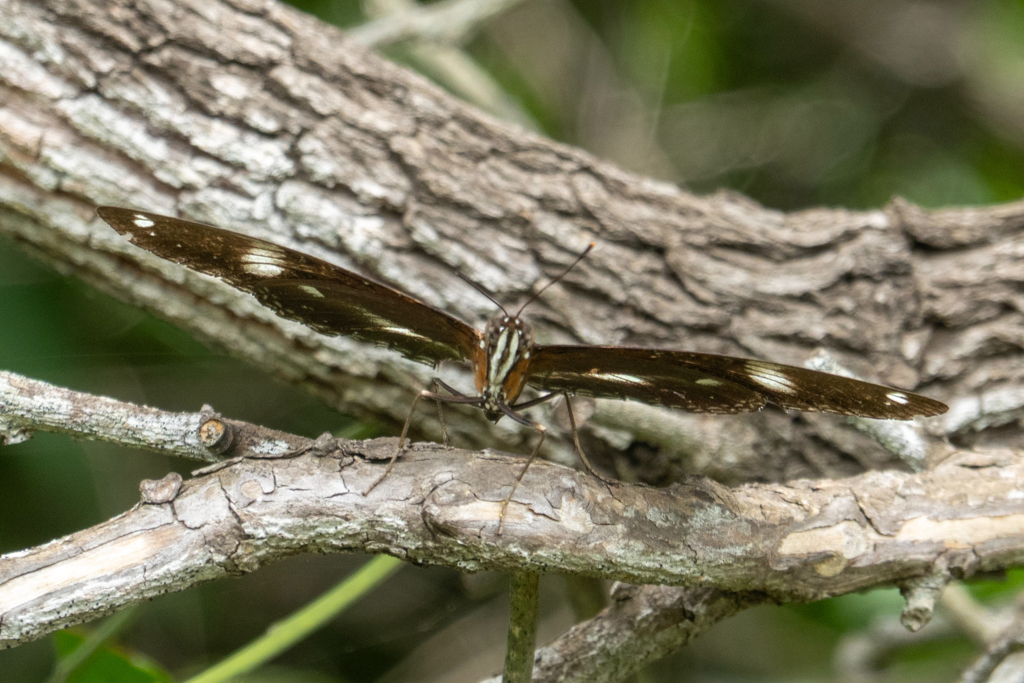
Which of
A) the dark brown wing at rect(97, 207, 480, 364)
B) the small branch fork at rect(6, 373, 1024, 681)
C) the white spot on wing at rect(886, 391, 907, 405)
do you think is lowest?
the small branch fork at rect(6, 373, 1024, 681)

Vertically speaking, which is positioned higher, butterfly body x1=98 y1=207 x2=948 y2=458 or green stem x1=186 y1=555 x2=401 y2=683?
butterfly body x1=98 y1=207 x2=948 y2=458

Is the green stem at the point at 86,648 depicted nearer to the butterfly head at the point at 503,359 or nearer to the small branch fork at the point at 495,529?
the small branch fork at the point at 495,529

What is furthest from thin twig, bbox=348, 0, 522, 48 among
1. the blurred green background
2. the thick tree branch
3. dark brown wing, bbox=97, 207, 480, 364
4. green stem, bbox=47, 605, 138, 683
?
green stem, bbox=47, 605, 138, 683

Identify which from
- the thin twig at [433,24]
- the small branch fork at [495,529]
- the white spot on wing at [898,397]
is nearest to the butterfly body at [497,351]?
the white spot on wing at [898,397]

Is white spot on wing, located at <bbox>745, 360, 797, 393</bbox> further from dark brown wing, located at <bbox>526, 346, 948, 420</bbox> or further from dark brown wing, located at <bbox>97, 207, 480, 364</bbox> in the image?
dark brown wing, located at <bbox>97, 207, 480, 364</bbox>

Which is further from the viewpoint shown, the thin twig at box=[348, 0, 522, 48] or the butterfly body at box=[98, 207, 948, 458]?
the thin twig at box=[348, 0, 522, 48]

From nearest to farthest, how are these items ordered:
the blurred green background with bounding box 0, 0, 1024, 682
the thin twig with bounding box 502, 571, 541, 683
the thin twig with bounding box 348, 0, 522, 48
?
the thin twig with bounding box 502, 571, 541, 683, the blurred green background with bounding box 0, 0, 1024, 682, the thin twig with bounding box 348, 0, 522, 48

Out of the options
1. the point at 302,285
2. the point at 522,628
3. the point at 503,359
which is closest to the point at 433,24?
the point at 302,285
